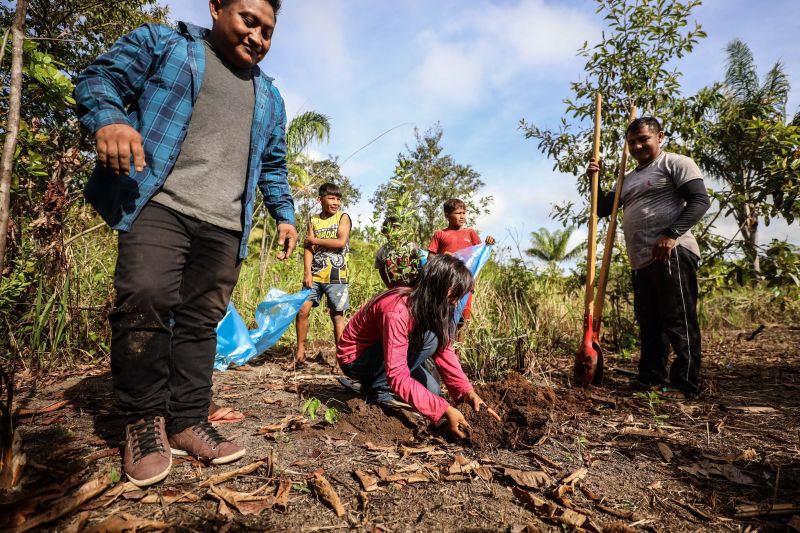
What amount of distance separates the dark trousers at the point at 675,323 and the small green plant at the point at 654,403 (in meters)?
0.29

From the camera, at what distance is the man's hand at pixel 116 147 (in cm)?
146

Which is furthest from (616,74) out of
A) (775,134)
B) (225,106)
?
(225,106)

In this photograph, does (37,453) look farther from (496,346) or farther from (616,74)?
(616,74)

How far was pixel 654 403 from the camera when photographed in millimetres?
2875

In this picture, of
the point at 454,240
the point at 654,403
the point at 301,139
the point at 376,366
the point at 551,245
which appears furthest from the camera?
the point at 551,245

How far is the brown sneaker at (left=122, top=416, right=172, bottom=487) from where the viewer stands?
1605 millimetres

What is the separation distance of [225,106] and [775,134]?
16.1ft

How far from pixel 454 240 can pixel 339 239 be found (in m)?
1.32

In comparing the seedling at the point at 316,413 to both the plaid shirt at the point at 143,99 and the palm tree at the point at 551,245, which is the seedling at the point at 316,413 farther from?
the palm tree at the point at 551,245

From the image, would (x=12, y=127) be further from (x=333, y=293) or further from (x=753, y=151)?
(x=753, y=151)

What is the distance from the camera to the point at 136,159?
1.50m

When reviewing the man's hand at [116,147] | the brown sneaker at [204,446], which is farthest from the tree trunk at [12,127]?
the brown sneaker at [204,446]

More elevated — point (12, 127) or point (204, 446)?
point (12, 127)

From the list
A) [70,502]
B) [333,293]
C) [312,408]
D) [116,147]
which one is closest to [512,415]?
[312,408]
